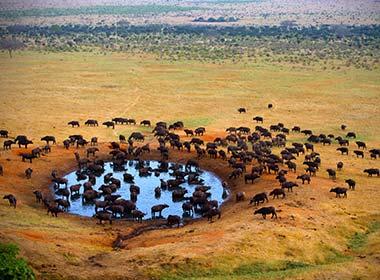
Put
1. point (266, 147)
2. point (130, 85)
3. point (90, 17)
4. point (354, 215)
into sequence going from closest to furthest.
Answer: point (354, 215) < point (266, 147) < point (130, 85) < point (90, 17)

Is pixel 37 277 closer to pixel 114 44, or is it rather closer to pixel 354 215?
pixel 354 215

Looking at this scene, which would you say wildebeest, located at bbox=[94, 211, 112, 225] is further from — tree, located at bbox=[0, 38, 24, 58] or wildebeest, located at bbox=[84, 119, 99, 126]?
tree, located at bbox=[0, 38, 24, 58]

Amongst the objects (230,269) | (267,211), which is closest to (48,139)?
(267,211)

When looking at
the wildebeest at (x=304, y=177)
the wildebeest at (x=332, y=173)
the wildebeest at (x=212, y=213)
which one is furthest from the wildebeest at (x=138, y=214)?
the wildebeest at (x=332, y=173)

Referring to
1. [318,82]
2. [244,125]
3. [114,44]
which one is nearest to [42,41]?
[114,44]

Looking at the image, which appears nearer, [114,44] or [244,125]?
[244,125]

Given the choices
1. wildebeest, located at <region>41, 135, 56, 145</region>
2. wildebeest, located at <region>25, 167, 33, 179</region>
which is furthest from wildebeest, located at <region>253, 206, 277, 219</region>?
wildebeest, located at <region>41, 135, 56, 145</region>

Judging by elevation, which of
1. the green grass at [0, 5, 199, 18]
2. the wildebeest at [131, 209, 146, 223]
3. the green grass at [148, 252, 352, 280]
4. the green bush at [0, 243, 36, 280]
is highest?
the green grass at [0, 5, 199, 18]
